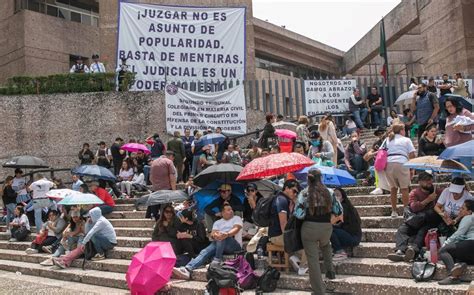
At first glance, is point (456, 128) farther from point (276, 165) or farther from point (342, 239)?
point (276, 165)

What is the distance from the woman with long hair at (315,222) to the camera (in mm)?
6668

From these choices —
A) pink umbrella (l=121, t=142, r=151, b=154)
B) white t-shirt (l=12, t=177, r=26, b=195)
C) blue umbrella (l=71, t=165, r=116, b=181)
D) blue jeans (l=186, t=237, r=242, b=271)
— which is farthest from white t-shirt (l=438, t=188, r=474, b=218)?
white t-shirt (l=12, t=177, r=26, b=195)

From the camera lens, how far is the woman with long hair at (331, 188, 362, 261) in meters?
7.81

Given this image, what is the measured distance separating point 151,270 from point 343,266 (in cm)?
266

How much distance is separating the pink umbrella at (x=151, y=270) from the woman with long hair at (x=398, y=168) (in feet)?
11.2

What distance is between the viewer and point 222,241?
8430 millimetres

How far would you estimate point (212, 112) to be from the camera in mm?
17922

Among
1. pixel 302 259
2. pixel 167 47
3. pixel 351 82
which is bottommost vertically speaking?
pixel 302 259

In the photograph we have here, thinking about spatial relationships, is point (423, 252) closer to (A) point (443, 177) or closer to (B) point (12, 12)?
(A) point (443, 177)

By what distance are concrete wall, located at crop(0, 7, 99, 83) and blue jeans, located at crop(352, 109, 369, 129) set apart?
14.1 metres

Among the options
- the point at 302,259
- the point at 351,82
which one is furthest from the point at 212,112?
the point at 302,259

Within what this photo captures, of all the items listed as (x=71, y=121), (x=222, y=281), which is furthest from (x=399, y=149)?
(x=71, y=121)

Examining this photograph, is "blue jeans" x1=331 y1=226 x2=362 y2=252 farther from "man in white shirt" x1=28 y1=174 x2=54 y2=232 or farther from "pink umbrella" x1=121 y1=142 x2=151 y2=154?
"pink umbrella" x1=121 y1=142 x2=151 y2=154

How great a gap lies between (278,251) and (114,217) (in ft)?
20.3
